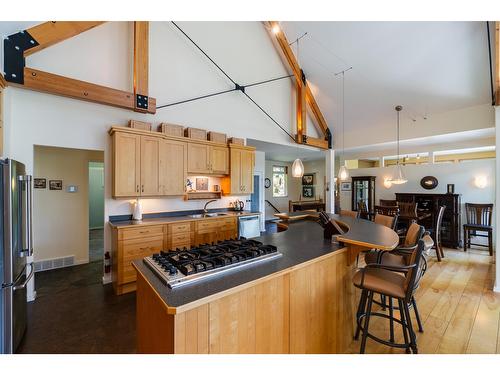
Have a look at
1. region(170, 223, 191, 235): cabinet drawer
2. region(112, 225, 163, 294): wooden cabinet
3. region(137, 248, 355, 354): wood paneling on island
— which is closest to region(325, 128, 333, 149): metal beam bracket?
region(170, 223, 191, 235): cabinet drawer

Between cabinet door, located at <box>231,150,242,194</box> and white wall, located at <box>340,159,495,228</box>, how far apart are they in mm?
5014

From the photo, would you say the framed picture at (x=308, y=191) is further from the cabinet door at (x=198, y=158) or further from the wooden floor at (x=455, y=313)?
the cabinet door at (x=198, y=158)

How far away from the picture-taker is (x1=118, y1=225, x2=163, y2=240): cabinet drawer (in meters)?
3.07

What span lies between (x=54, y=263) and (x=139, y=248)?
2081 mm

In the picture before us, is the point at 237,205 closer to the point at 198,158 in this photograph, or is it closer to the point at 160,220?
the point at 198,158

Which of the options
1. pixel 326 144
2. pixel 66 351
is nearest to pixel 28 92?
pixel 66 351

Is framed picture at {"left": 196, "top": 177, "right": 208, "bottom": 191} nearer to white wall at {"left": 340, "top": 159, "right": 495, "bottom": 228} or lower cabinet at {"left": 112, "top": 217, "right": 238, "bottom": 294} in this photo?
lower cabinet at {"left": 112, "top": 217, "right": 238, "bottom": 294}

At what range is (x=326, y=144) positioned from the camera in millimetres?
6824

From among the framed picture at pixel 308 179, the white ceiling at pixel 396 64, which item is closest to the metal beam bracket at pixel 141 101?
the white ceiling at pixel 396 64

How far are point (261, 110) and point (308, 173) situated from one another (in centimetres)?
574

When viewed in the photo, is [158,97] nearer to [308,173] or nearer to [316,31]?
[316,31]

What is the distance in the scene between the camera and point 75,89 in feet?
10.0

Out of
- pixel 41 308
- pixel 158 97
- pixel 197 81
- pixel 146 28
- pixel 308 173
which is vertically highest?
pixel 146 28
